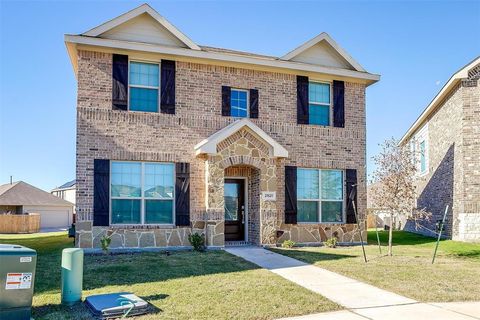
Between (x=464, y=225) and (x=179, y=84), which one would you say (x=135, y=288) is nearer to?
(x=179, y=84)

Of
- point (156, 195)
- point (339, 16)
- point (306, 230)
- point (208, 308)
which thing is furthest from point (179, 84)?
point (208, 308)

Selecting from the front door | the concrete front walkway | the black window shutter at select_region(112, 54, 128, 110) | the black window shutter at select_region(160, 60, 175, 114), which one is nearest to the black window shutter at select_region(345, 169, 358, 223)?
the front door

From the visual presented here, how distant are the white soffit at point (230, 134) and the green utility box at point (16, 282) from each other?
8.17 meters

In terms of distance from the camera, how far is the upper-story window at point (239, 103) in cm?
1545

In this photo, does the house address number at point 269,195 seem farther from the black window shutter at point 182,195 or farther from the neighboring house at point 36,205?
the neighboring house at point 36,205

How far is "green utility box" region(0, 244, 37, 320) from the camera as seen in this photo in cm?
589

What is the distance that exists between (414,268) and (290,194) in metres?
5.52

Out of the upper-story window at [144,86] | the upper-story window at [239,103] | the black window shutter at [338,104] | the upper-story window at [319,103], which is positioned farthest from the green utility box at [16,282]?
the black window shutter at [338,104]

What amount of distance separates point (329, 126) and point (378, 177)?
350 centimetres

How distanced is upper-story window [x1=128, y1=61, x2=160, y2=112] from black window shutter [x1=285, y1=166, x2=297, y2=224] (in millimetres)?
5008

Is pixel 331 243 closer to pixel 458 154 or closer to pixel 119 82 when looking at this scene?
pixel 458 154

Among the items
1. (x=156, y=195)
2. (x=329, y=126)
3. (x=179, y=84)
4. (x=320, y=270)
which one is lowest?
(x=320, y=270)

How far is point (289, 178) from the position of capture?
15547mm

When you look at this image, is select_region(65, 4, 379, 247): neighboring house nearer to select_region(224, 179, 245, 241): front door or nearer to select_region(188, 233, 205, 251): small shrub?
select_region(224, 179, 245, 241): front door
